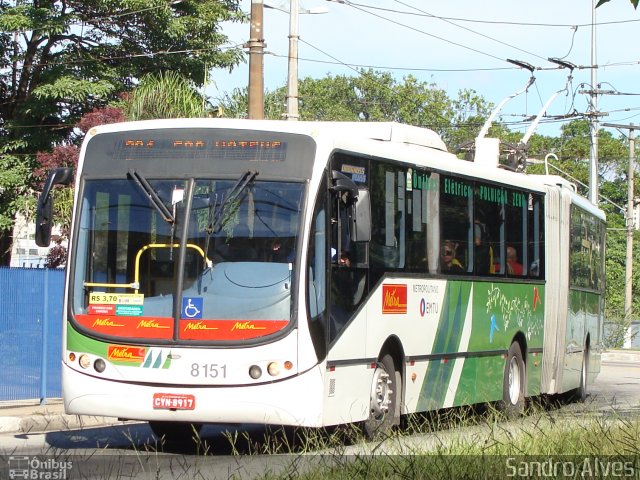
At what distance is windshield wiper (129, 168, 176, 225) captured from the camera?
37.5 ft

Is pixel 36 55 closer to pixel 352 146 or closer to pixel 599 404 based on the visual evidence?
pixel 599 404

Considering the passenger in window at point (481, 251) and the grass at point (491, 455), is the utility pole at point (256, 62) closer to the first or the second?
the passenger in window at point (481, 251)

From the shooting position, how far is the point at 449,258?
14.5 metres

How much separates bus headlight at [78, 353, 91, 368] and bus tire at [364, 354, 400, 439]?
281 centimetres

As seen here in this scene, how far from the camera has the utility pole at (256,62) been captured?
19.2 metres

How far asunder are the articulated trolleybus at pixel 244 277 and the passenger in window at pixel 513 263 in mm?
3003

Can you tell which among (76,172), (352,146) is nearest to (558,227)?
(352,146)

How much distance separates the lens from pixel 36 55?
27.5 metres

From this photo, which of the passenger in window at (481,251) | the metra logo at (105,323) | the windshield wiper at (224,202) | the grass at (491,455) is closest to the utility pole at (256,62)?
the passenger in window at (481,251)

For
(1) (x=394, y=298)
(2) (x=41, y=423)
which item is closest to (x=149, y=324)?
(1) (x=394, y=298)

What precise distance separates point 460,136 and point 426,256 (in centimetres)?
6070

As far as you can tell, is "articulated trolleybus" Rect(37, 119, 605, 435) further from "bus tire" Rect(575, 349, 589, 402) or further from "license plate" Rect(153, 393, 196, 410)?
"bus tire" Rect(575, 349, 589, 402)

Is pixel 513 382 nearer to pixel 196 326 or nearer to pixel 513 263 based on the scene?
pixel 513 263

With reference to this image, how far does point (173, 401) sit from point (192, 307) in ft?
2.79
